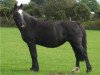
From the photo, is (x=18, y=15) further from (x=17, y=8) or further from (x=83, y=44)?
(x=83, y=44)

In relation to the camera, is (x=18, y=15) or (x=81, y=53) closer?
(x=18, y=15)

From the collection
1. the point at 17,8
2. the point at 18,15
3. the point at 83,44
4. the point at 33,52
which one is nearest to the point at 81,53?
the point at 83,44

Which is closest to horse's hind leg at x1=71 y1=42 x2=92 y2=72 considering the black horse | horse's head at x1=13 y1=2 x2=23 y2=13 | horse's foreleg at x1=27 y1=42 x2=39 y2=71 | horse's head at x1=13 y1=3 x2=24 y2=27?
the black horse

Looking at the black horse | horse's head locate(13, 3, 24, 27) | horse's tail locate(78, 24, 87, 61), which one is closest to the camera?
horse's head locate(13, 3, 24, 27)

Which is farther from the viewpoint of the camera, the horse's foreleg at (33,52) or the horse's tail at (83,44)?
the horse's tail at (83,44)

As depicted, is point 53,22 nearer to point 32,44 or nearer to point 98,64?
point 32,44

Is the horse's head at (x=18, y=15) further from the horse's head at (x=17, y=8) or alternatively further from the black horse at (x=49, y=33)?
the black horse at (x=49, y=33)

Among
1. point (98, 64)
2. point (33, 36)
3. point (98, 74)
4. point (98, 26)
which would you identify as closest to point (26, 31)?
point (33, 36)

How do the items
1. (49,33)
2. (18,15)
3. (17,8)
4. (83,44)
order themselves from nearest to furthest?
(18,15), (17,8), (49,33), (83,44)

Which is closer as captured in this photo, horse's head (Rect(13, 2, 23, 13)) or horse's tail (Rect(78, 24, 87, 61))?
horse's head (Rect(13, 2, 23, 13))

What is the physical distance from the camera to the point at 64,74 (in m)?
13.0

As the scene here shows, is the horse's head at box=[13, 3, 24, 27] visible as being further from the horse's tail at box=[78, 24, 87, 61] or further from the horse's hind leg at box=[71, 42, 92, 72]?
the horse's tail at box=[78, 24, 87, 61]

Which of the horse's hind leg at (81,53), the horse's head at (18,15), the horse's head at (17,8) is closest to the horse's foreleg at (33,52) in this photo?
the horse's head at (18,15)

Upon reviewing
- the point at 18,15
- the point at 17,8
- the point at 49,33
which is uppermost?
the point at 17,8
